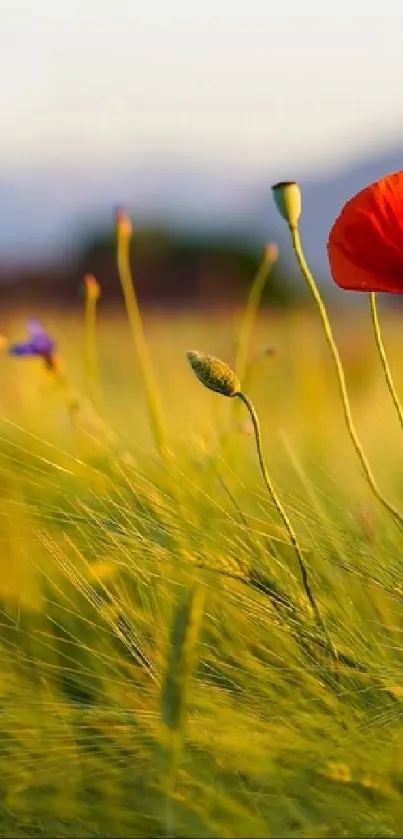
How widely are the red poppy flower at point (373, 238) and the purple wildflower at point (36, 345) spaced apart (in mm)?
355

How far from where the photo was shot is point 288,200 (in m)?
0.58

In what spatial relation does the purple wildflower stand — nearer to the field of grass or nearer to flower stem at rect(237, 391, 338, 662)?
the field of grass

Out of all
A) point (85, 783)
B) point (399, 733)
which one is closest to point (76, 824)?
point (85, 783)

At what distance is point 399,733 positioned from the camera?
1.60 ft

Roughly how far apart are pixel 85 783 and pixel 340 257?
24 centimetres

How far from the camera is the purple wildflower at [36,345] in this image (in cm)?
87

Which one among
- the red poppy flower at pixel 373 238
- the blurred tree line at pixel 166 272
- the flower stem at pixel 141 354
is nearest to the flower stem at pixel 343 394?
the red poppy flower at pixel 373 238

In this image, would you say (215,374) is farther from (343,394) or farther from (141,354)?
(141,354)

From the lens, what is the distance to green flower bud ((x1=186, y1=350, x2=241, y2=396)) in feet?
1.73

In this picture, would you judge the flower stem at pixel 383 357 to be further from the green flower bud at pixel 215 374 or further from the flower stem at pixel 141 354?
the flower stem at pixel 141 354

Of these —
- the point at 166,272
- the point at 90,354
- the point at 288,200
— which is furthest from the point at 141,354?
the point at 166,272

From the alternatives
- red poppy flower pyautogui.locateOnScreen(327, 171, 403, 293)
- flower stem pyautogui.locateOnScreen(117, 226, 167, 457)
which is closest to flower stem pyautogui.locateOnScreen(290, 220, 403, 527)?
red poppy flower pyautogui.locateOnScreen(327, 171, 403, 293)

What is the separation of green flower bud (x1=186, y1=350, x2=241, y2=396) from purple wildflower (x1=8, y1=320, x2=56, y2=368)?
346mm

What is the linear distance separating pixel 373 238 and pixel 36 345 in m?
0.39
